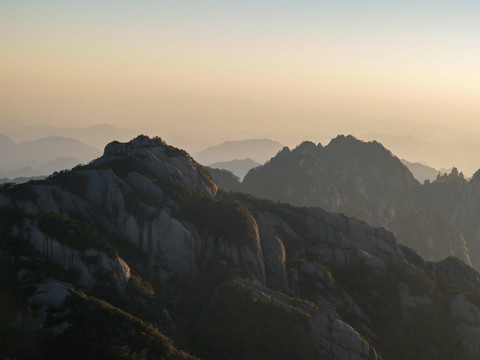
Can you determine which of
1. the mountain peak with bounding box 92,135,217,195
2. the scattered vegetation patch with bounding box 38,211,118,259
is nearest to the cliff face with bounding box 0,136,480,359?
the scattered vegetation patch with bounding box 38,211,118,259

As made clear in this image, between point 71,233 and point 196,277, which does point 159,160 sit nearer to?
point 196,277

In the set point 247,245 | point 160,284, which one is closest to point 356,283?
point 247,245

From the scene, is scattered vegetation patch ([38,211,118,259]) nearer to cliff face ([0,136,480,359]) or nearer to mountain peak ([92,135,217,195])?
cliff face ([0,136,480,359])

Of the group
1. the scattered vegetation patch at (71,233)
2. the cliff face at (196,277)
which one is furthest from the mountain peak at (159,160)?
the scattered vegetation patch at (71,233)

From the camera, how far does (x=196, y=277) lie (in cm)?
8819

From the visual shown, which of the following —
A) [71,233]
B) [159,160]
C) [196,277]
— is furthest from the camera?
[159,160]

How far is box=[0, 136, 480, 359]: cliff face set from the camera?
2376 inches

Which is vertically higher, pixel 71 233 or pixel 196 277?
pixel 71 233

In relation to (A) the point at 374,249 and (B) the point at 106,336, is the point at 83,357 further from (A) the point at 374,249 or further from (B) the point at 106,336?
(A) the point at 374,249

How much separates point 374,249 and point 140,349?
74042mm

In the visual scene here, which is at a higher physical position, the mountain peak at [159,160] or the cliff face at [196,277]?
the mountain peak at [159,160]

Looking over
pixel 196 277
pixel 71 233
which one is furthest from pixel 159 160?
pixel 71 233

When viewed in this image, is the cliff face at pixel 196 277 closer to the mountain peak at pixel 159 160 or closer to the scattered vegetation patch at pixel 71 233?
the scattered vegetation patch at pixel 71 233

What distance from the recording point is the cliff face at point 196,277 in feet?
198
